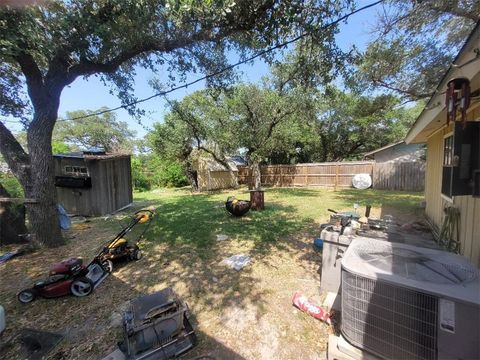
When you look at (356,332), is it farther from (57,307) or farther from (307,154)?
(307,154)

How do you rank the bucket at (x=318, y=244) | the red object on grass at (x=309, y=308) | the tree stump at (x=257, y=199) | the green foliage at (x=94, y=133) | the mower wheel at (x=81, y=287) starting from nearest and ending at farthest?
1. the red object on grass at (x=309, y=308)
2. the mower wheel at (x=81, y=287)
3. the bucket at (x=318, y=244)
4. the tree stump at (x=257, y=199)
5. the green foliage at (x=94, y=133)

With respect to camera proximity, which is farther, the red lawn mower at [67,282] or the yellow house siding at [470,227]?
the red lawn mower at [67,282]

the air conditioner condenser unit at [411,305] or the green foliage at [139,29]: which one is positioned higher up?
the green foliage at [139,29]

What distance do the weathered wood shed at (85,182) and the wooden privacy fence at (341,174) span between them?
31.9ft

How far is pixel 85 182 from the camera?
794cm

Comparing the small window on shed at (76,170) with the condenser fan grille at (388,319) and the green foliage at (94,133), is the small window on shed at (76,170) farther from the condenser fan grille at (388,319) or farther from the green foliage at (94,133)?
the green foliage at (94,133)

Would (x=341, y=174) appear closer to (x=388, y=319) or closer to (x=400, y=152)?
(x=400, y=152)

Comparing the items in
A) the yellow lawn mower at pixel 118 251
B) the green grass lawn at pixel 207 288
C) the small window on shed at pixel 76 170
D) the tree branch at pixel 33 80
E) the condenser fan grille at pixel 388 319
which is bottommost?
the green grass lawn at pixel 207 288

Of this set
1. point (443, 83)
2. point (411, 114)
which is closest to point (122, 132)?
point (411, 114)

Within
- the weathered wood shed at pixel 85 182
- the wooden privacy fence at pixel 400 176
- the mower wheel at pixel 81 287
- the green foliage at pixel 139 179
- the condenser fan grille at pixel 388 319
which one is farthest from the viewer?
the green foliage at pixel 139 179

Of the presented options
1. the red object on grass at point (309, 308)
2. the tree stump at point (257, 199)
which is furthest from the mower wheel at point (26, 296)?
the tree stump at point (257, 199)

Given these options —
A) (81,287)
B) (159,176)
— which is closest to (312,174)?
(159,176)

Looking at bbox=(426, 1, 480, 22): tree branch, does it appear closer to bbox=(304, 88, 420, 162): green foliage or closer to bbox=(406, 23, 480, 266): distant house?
bbox=(406, 23, 480, 266): distant house

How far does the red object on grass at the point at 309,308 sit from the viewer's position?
8.25ft
